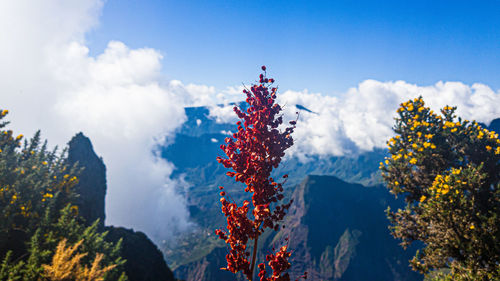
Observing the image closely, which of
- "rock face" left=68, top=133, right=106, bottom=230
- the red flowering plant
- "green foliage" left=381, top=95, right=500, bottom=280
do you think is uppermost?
"rock face" left=68, top=133, right=106, bottom=230

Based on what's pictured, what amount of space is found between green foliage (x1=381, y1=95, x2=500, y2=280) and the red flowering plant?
41.7ft

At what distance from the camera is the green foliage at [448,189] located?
1254 centimetres

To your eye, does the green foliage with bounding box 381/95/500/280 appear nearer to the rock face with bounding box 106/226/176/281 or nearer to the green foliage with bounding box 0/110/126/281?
the green foliage with bounding box 0/110/126/281

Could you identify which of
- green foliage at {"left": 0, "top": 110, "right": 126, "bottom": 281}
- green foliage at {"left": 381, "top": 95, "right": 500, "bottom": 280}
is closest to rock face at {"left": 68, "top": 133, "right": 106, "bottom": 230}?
green foliage at {"left": 0, "top": 110, "right": 126, "bottom": 281}

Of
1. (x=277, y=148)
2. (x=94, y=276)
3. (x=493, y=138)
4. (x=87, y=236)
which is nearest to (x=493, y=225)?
(x=493, y=138)

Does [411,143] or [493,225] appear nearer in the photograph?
[493,225]

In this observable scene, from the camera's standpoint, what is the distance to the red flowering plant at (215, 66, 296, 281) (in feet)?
16.1

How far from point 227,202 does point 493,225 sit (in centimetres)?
1528

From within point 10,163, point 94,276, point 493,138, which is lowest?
point 94,276

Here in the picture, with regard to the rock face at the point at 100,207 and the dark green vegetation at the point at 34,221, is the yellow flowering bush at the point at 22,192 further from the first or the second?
the rock face at the point at 100,207

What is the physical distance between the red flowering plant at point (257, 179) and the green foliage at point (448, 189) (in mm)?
12714

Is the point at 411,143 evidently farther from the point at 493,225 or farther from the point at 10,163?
the point at 10,163

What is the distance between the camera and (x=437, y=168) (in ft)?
57.1

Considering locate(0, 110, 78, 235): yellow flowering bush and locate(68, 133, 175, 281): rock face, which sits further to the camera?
locate(68, 133, 175, 281): rock face
